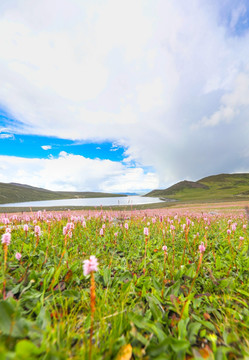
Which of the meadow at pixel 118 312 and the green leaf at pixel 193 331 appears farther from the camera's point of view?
the green leaf at pixel 193 331

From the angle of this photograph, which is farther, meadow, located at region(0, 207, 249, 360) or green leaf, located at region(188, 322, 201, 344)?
green leaf, located at region(188, 322, 201, 344)

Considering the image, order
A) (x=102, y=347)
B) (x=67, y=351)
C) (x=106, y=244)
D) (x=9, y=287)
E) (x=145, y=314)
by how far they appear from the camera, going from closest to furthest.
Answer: (x=67, y=351), (x=102, y=347), (x=145, y=314), (x=9, y=287), (x=106, y=244)

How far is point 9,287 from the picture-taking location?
94.0 inches

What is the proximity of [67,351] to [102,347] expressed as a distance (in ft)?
1.14

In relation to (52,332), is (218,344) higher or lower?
lower

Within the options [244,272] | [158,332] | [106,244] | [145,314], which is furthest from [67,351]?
[244,272]

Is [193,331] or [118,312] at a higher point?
[118,312]

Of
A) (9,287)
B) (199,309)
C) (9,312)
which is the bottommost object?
(199,309)

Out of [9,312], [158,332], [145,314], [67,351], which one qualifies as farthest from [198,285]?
[9,312]

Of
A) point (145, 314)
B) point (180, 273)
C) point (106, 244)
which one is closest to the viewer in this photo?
point (145, 314)

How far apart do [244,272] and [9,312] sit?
434cm

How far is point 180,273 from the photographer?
3.13 meters

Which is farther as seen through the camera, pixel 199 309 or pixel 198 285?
pixel 198 285

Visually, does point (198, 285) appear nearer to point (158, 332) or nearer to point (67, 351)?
point (158, 332)
